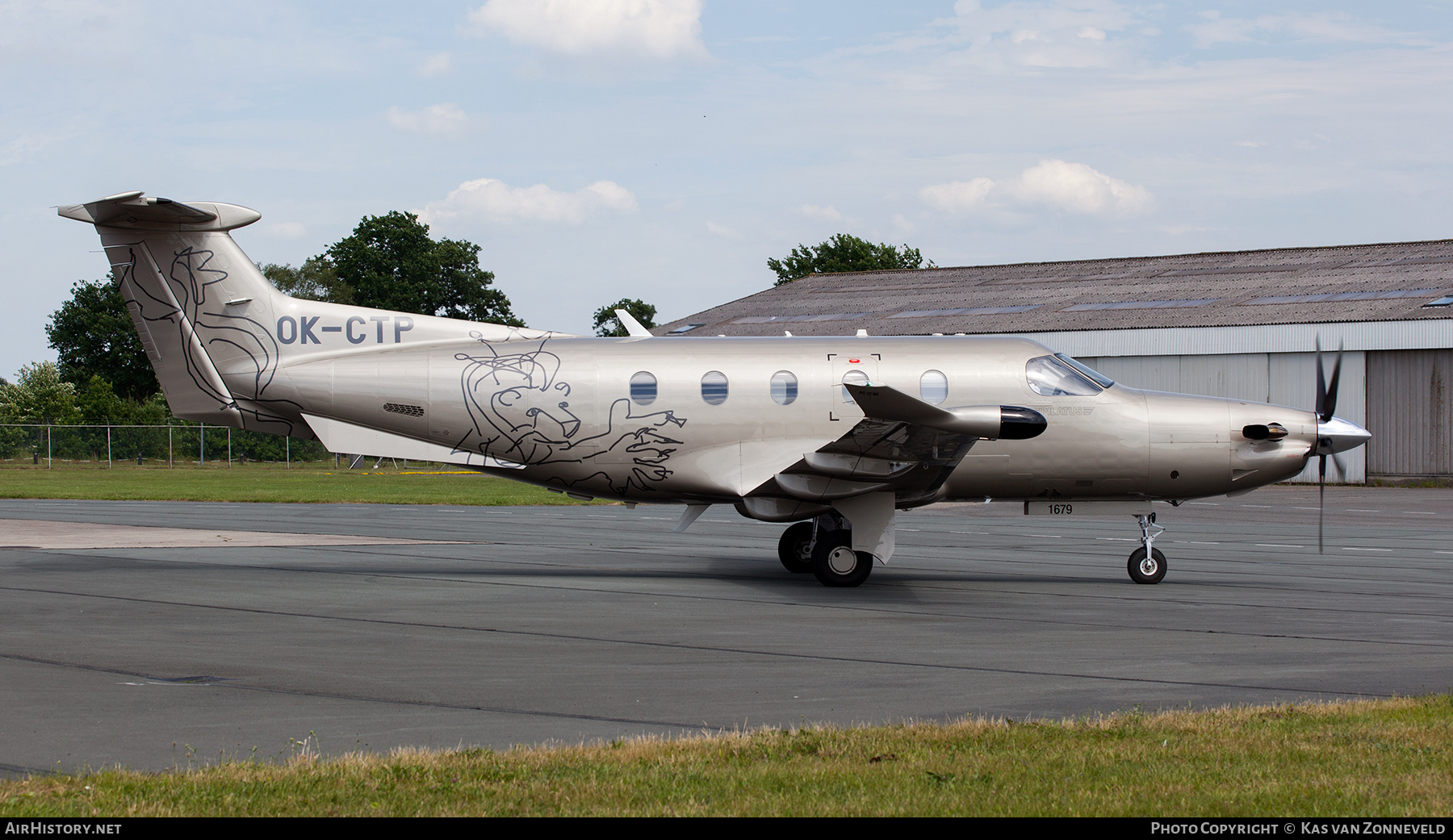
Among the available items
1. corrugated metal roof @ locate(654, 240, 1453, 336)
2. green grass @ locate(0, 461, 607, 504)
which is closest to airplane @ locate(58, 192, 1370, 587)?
green grass @ locate(0, 461, 607, 504)

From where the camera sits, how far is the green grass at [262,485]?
3534 centimetres

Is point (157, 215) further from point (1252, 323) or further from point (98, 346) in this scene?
point (98, 346)

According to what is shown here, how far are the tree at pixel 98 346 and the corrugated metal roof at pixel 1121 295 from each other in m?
38.4

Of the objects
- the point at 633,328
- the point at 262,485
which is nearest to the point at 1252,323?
the point at 633,328

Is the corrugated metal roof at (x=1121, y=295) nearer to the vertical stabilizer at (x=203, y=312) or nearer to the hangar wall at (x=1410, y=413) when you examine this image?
the hangar wall at (x=1410, y=413)

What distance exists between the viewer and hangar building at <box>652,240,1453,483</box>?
139 feet

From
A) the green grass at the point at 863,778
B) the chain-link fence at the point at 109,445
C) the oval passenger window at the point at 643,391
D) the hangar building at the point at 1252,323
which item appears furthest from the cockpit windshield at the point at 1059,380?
the chain-link fence at the point at 109,445

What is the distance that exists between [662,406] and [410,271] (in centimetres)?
7443

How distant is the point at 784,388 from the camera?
632 inches

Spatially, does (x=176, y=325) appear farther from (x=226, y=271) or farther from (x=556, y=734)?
(x=556, y=734)

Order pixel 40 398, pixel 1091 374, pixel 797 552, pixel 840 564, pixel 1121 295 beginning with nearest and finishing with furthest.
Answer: pixel 840 564 < pixel 1091 374 < pixel 797 552 < pixel 1121 295 < pixel 40 398
